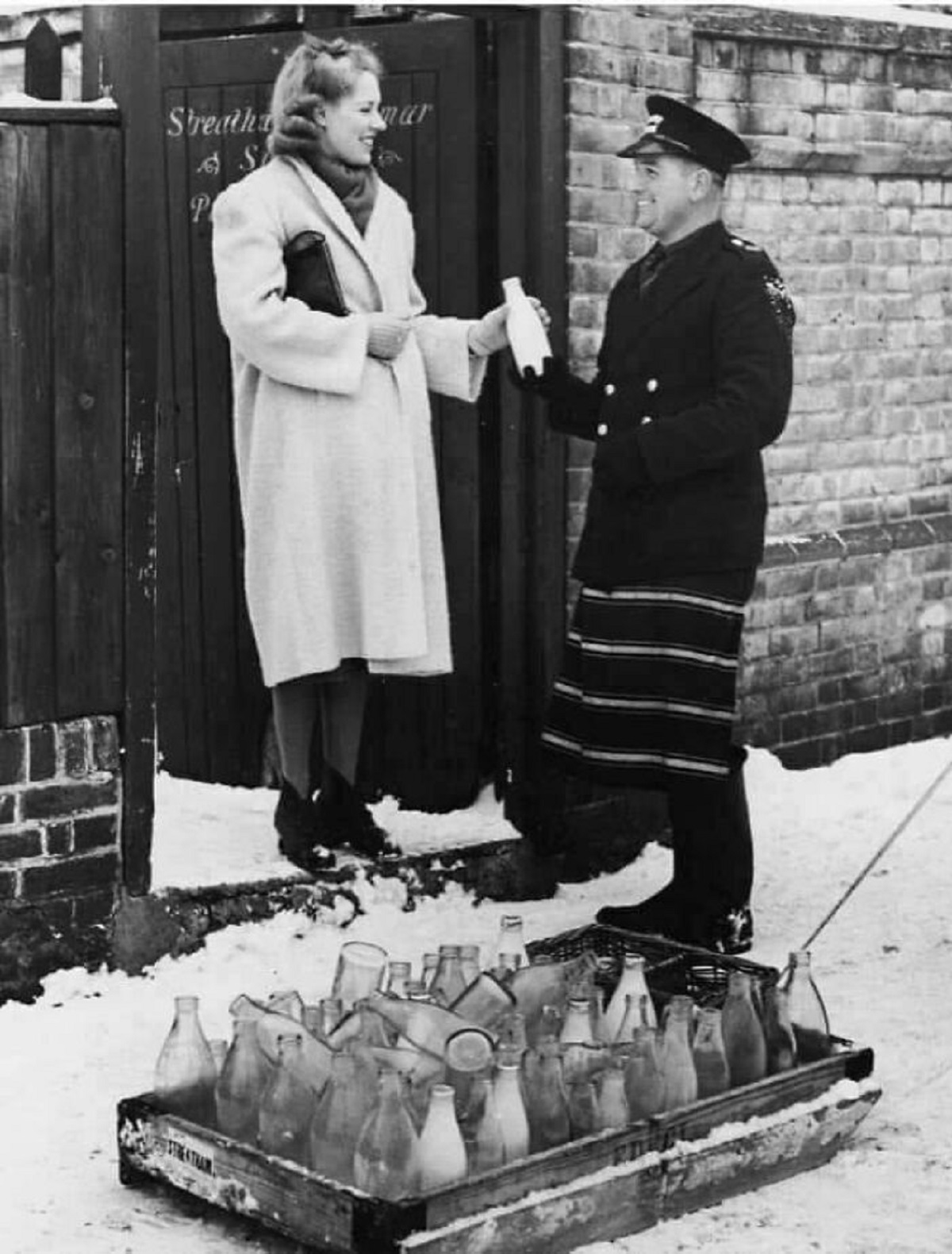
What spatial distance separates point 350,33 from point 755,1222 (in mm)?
3860

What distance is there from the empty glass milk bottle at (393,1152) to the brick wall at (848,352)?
4.05m

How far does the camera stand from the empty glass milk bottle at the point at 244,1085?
Result: 4.60 meters

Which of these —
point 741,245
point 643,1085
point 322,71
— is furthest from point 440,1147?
point 322,71

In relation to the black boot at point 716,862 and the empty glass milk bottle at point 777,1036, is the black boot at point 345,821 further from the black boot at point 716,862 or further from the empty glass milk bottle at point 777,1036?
the empty glass milk bottle at point 777,1036

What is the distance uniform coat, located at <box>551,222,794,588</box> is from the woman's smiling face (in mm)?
781

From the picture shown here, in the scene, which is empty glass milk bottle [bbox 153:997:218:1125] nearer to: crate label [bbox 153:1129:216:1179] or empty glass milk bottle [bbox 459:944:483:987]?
crate label [bbox 153:1129:216:1179]

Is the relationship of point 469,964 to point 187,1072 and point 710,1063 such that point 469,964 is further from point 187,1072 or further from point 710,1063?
point 187,1072

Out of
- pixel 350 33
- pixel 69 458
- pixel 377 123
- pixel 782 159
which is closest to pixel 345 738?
pixel 69 458

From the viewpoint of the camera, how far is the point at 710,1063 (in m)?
4.89

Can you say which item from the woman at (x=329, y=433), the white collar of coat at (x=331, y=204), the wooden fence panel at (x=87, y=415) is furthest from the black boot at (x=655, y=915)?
the white collar of coat at (x=331, y=204)

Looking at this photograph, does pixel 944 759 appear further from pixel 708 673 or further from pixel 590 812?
pixel 708 673

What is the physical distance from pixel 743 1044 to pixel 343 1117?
95 centimetres

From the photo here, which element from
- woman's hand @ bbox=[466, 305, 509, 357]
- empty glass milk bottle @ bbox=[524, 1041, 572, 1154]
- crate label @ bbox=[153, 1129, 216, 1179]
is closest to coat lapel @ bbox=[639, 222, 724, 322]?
woman's hand @ bbox=[466, 305, 509, 357]

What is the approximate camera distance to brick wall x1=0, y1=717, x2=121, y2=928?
5898mm
